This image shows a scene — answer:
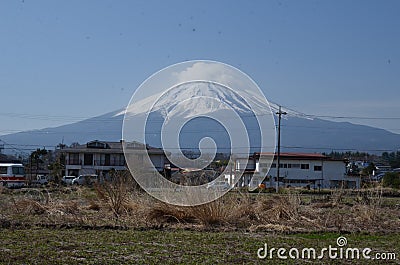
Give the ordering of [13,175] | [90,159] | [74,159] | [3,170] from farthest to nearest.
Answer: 1. [90,159]
2. [74,159]
3. [3,170]
4. [13,175]

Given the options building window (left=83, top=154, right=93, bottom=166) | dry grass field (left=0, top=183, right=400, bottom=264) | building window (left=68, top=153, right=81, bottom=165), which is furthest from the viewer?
building window (left=83, top=154, right=93, bottom=166)

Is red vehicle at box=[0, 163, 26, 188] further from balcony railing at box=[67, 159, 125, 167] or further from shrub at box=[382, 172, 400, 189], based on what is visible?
shrub at box=[382, 172, 400, 189]

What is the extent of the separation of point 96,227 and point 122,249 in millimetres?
3490

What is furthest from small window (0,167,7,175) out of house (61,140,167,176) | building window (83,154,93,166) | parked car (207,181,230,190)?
parked car (207,181,230,190)

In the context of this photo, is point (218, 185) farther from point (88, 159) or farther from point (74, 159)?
point (88, 159)

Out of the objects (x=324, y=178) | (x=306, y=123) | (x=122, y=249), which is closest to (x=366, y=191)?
(x=122, y=249)

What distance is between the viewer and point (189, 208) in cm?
1373

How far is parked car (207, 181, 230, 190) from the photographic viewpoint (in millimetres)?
14140

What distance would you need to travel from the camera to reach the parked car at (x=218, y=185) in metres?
14.1

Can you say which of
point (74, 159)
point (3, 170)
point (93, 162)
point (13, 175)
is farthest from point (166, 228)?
point (74, 159)

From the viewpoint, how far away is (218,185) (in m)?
14.5

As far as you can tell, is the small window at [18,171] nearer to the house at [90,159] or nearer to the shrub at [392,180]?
the house at [90,159]

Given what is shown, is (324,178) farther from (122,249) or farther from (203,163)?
(122,249)

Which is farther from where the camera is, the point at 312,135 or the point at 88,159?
the point at 312,135
